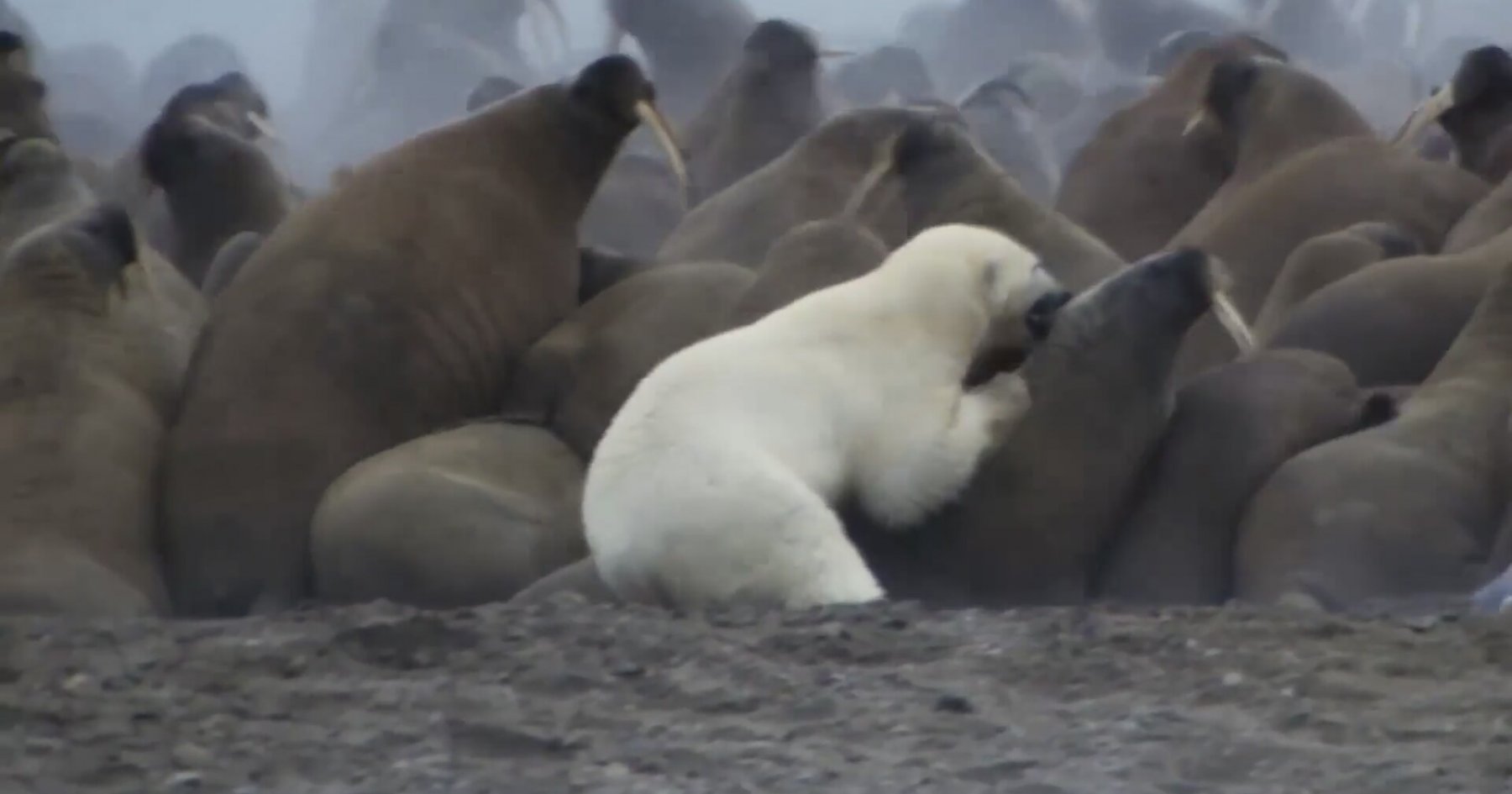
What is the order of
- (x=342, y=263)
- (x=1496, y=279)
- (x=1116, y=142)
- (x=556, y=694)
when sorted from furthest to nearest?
1. (x=1116, y=142)
2. (x=342, y=263)
3. (x=1496, y=279)
4. (x=556, y=694)

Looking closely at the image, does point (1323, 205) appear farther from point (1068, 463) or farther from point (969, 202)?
point (1068, 463)

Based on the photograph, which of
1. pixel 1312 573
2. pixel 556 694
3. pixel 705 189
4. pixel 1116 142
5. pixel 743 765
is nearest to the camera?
pixel 743 765

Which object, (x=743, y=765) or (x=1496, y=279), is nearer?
(x=743, y=765)

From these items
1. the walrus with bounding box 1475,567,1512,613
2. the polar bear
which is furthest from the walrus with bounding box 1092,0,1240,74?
the walrus with bounding box 1475,567,1512,613

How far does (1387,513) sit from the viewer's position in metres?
4.24

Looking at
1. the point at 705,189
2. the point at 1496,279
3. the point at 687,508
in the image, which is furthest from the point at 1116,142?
the point at 687,508

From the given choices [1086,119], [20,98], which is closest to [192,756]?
[20,98]

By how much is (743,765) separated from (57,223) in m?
3.45

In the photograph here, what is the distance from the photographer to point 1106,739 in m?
2.76

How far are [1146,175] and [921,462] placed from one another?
329 centimetres

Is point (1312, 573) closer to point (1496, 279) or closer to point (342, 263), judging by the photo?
point (1496, 279)

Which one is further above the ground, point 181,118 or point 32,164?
point 181,118

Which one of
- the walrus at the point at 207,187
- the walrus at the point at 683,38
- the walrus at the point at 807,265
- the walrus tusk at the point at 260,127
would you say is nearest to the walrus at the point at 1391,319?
the walrus at the point at 807,265

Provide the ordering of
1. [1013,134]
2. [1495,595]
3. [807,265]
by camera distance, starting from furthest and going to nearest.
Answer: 1. [1013,134]
2. [807,265]
3. [1495,595]
